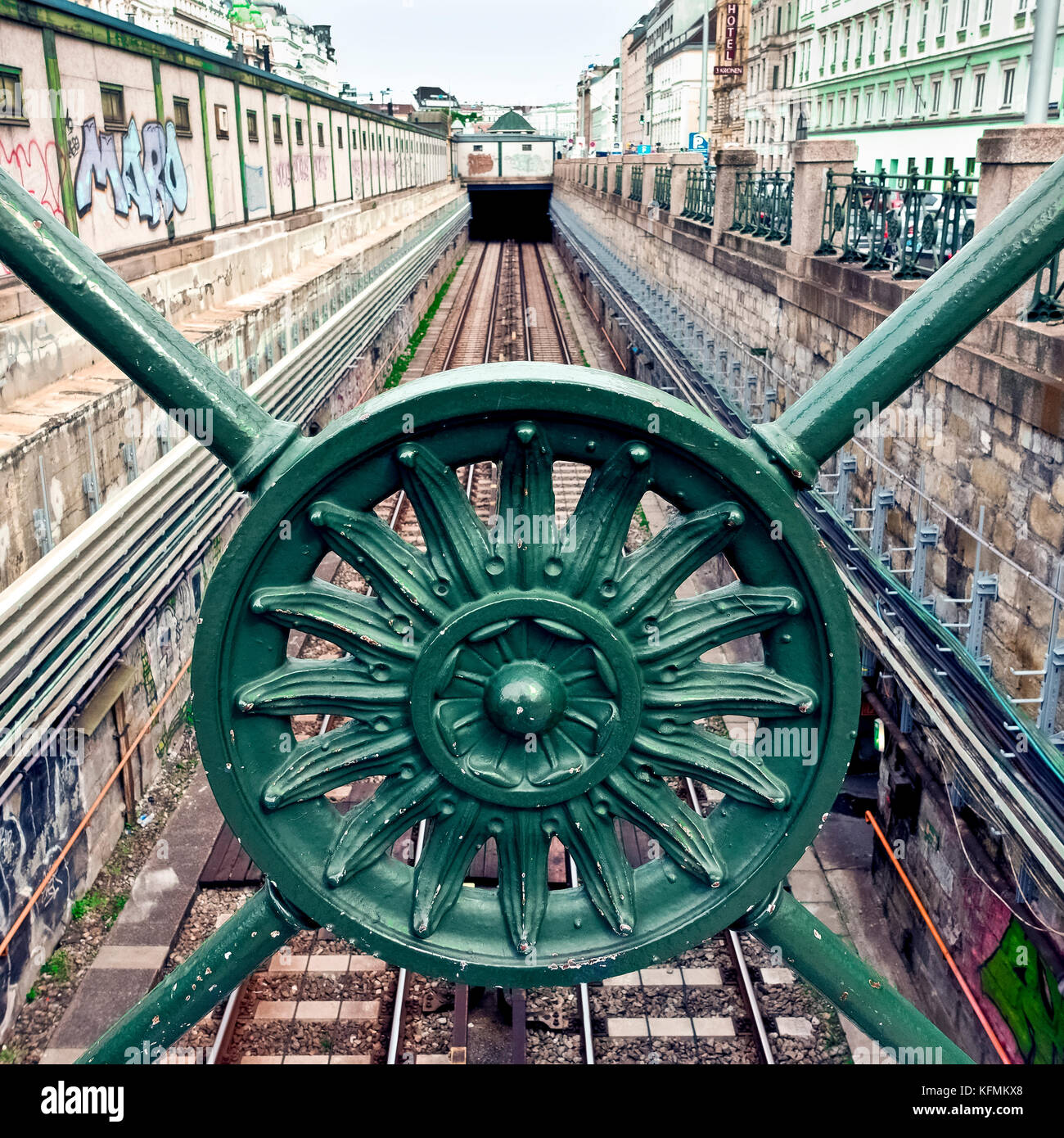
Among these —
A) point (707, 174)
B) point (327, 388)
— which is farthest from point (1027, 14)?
point (327, 388)

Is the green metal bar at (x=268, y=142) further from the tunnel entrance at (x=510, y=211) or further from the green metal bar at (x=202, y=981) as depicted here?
the tunnel entrance at (x=510, y=211)

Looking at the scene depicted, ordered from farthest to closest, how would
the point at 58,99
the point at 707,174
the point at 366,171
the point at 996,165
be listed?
the point at 366,171
the point at 707,174
the point at 58,99
the point at 996,165

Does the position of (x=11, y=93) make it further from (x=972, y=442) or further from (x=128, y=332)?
(x=128, y=332)

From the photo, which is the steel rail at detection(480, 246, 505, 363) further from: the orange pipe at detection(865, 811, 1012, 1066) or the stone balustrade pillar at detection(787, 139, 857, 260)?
the orange pipe at detection(865, 811, 1012, 1066)

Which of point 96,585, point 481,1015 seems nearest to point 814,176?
point 96,585

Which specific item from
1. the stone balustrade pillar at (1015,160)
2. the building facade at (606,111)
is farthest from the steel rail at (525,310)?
the building facade at (606,111)

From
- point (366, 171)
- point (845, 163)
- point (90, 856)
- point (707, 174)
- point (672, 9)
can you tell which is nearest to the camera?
point (90, 856)

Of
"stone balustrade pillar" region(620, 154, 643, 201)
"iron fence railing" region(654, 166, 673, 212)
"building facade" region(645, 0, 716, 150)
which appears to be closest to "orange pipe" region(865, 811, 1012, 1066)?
"iron fence railing" region(654, 166, 673, 212)

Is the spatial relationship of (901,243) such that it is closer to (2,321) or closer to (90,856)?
(2,321)

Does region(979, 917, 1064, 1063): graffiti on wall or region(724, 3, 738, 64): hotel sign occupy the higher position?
region(724, 3, 738, 64): hotel sign
